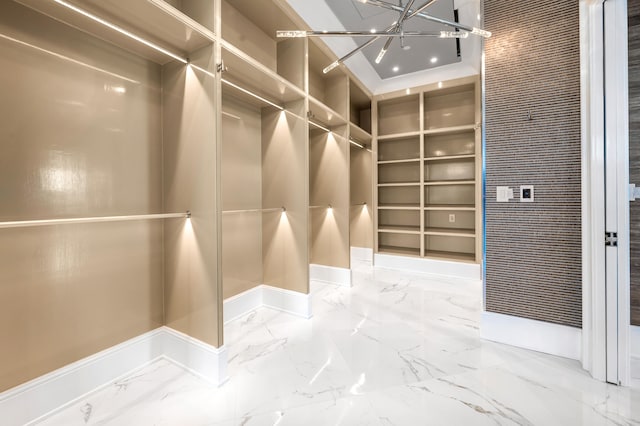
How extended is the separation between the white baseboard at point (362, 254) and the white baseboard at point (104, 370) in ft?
10.8

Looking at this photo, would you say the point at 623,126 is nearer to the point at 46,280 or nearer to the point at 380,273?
the point at 380,273

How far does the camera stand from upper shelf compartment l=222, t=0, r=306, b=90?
2256mm

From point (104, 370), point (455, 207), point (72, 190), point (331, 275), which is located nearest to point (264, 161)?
point (72, 190)

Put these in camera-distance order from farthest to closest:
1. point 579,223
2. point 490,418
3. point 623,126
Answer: point 579,223 < point 623,126 < point 490,418

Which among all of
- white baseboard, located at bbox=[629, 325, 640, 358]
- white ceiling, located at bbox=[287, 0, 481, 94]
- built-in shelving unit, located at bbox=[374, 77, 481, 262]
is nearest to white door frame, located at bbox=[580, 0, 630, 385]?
white baseboard, located at bbox=[629, 325, 640, 358]

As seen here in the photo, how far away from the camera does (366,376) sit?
1717 millimetres

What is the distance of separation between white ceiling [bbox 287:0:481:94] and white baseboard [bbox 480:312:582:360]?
272cm

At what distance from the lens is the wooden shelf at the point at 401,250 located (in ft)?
14.1

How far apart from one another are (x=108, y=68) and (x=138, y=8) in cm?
Answer: 48

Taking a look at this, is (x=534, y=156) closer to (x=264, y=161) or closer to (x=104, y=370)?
(x=264, y=161)

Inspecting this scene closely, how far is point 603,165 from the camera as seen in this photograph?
5.50 ft

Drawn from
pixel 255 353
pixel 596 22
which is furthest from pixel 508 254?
pixel 255 353

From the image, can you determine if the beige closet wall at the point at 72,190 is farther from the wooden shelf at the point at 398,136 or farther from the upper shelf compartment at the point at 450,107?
the upper shelf compartment at the point at 450,107

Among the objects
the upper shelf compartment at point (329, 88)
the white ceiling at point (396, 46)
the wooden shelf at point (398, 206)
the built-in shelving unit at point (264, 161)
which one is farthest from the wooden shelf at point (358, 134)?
the built-in shelving unit at point (264, 161)
